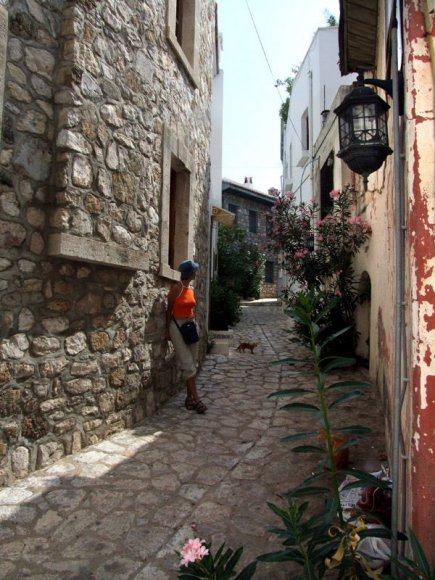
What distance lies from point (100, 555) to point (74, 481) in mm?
847

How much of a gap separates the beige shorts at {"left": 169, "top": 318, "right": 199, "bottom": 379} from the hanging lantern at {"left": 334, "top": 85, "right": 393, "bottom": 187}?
2.79 m

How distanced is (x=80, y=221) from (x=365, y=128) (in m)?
2.15

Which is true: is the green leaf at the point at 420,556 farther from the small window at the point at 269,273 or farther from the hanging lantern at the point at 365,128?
the small window at the point at 269,273

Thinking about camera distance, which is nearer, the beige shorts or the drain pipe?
the drain pipe

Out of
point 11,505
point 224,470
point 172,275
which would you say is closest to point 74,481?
point 11,505

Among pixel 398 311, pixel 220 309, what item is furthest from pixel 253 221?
pixel 398 311

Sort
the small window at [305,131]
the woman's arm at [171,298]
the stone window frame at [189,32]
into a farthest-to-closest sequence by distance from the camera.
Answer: the small window at [305,131] < the stone window frame at [189,32] < the woman's arm at [171,298]

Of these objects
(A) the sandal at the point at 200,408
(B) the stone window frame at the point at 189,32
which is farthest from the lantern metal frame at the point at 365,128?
(B) the stone window frame at the point at 189,32

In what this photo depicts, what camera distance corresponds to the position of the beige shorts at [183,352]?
15.9 ft

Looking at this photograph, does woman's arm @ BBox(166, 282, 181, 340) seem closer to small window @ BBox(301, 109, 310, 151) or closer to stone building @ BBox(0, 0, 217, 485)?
stone building @ BBox(0, 0, 217, 485)

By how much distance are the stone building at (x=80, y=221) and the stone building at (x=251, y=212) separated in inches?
697

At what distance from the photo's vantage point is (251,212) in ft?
79.0

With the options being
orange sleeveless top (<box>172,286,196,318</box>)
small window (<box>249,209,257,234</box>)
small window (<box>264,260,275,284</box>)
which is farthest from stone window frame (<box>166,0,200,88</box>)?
small window (<box>264,260,275,284</box>)

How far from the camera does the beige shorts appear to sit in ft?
15.9
